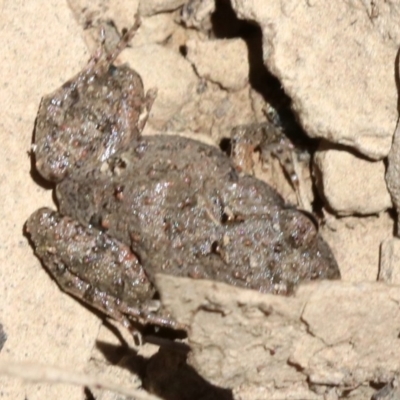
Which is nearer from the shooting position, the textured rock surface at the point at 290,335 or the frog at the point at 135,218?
the textured rock surface at the point at 290,335

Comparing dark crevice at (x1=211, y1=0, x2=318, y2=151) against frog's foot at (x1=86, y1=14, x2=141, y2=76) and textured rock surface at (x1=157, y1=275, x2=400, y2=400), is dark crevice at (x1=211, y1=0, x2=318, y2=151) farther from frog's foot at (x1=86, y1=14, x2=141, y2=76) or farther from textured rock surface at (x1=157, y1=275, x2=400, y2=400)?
textured rock surface at (x1=157, y1=275, x2=400, y2=400)

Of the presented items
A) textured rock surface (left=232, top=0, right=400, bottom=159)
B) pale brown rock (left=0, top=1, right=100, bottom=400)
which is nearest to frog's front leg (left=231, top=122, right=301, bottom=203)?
textured rock surface (left=232, top=0, right=400, bottom=159)

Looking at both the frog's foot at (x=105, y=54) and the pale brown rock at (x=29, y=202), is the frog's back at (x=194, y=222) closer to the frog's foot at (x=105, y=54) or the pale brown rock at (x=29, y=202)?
the pale brown rock at (x=29, y=202)

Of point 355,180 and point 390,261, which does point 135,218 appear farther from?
point 390,261

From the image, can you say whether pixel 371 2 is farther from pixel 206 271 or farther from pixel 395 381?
pixel 395 381

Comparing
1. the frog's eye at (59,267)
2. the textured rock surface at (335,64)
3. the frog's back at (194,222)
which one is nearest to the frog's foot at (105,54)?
the frog's back at (194,222)

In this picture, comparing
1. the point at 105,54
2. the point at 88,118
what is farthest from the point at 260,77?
the point at 88,118
